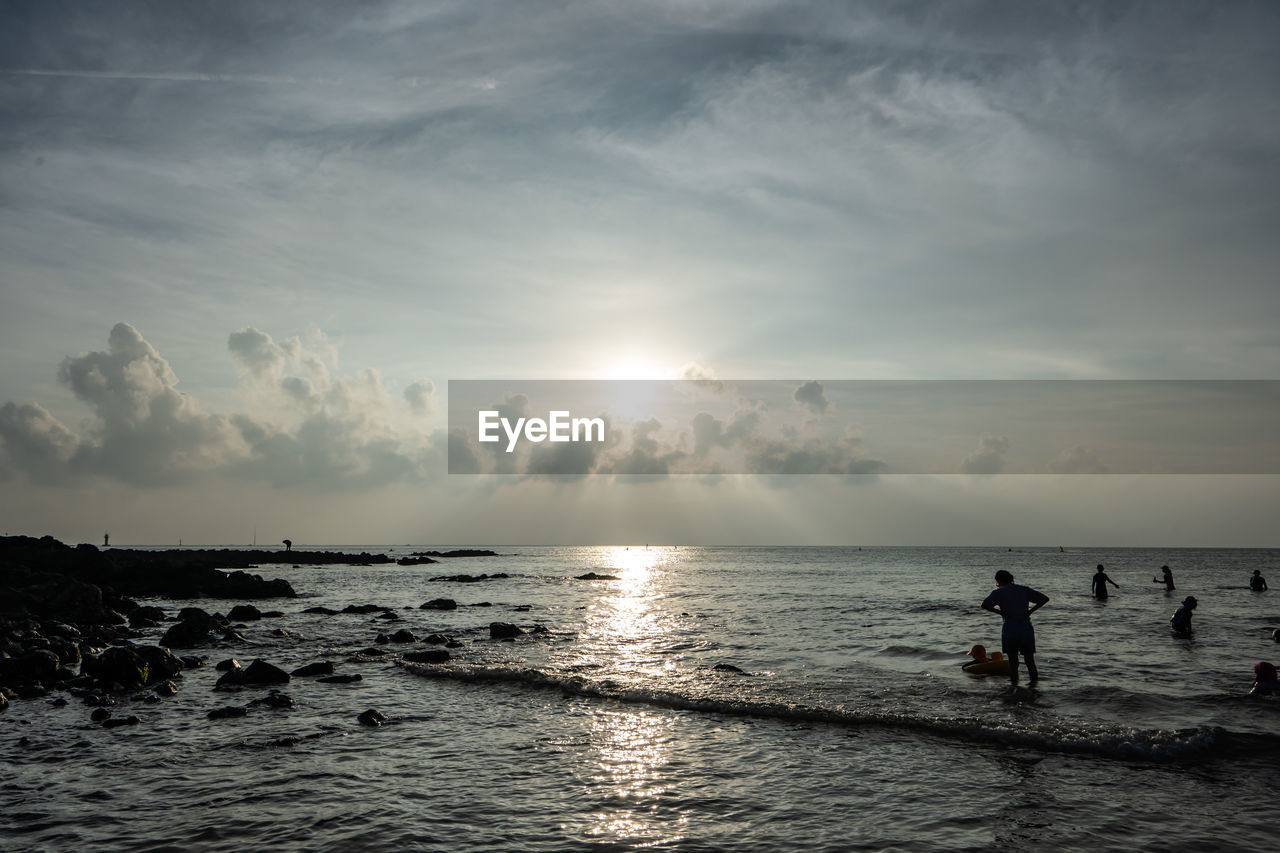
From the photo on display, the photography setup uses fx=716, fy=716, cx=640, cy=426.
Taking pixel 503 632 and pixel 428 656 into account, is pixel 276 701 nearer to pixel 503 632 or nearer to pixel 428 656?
pixel 428 656

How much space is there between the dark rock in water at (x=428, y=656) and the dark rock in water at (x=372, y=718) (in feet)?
25.8

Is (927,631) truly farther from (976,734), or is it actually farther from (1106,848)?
(1106,848)

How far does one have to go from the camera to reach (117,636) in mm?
27812

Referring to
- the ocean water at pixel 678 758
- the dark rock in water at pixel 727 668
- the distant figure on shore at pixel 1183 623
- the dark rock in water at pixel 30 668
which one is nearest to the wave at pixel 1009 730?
the ocean water at pixel 678 758

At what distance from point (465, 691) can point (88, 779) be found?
862 centimetres

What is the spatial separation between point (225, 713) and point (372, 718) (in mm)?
3273

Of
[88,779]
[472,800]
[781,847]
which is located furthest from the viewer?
[88,779]

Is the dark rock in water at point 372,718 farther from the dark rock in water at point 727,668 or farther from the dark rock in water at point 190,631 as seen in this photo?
the dark rock in water at point 190,631

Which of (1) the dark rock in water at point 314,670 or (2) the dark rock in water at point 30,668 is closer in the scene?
(2) the dark rock in water at point 30,668

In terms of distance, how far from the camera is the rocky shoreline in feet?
57.2

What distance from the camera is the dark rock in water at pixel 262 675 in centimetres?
1855

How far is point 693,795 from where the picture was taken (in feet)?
33.6

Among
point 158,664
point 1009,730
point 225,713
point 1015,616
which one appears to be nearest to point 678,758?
point 1009,730

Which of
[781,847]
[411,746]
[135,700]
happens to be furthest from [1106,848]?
[135,700]
